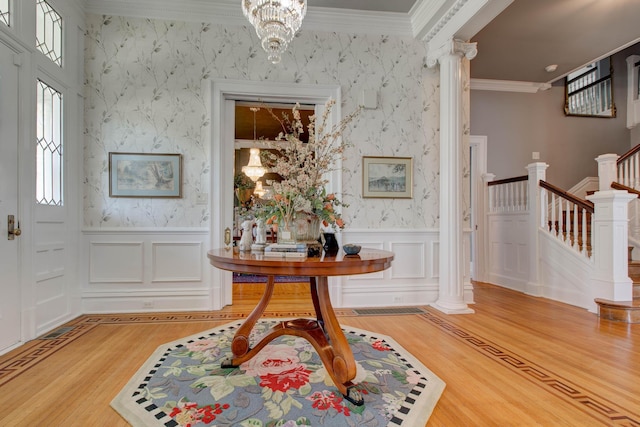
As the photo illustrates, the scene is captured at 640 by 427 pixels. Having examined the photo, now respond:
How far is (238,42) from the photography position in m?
3.65

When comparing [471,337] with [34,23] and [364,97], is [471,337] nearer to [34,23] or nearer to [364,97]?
[364,97]

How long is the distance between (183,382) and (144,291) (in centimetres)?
188

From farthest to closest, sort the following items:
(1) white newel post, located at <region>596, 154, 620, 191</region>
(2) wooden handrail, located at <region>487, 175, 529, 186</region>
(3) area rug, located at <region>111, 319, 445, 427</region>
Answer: (2) wooden handrail, located at <region>487, 175, 529, 186</region> → (1) white newel post, located at <region>596, 154, 620, 191</region> → (3) area rug, located at <region>111, 319, 445, 427</region>

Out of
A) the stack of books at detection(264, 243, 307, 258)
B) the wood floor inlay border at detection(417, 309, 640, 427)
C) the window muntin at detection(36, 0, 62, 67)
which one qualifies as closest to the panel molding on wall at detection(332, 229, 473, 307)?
the wood floor inlay border at detection(417, 309, 640, 427)

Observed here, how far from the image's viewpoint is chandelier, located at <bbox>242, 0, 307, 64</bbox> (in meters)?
2.40

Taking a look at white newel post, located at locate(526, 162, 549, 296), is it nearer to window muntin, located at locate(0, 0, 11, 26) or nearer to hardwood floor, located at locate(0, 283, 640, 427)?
hardwood floor, located at locate(0, 283, 640, 427)

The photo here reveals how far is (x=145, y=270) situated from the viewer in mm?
3506

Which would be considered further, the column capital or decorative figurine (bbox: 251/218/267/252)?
the column capital

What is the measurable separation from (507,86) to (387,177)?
3.54 metres

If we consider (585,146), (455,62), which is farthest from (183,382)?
(585,146)

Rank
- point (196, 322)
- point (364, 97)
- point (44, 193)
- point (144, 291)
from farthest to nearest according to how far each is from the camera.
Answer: point (364, 97) < point (144, 291) < point (196, 322) < point (44, 193)

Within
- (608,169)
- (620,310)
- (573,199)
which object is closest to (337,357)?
(620,310)

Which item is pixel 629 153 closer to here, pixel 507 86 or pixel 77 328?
pixel 507 86

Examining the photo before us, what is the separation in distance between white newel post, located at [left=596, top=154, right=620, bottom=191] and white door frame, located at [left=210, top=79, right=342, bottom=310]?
12.5 feet
